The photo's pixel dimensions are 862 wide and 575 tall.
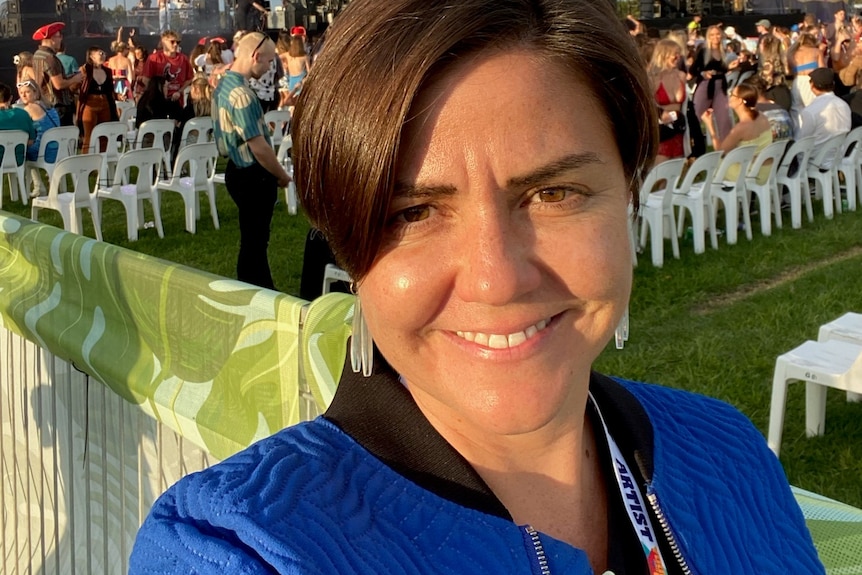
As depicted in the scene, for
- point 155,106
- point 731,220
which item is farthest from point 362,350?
point 155,106

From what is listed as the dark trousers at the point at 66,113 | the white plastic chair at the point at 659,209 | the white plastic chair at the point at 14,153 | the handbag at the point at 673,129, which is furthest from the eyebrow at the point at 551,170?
the dark trousers at the point at 66,113

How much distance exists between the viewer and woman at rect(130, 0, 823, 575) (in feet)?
3.60

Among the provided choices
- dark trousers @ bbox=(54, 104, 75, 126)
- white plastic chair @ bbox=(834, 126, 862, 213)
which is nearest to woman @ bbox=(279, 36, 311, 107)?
dark trousers @ bbox=(54, 104, 75, 126)

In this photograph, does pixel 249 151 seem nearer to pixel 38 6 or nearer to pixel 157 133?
pixel 157 133

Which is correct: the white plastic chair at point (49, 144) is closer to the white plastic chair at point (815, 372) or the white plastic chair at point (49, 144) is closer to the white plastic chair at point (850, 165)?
the white plastic chair at point (850, 165)

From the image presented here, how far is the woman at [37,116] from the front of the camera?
11.9m

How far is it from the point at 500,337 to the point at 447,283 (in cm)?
10

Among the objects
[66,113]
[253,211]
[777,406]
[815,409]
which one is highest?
[66,113]

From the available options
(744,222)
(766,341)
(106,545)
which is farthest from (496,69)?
(744,222)

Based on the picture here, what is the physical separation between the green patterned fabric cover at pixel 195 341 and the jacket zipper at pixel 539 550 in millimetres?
668

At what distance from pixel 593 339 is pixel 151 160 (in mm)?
9732

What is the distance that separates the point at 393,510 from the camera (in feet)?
3.72

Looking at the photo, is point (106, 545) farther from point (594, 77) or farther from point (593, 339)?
point (594, 77)

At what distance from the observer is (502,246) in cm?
115
